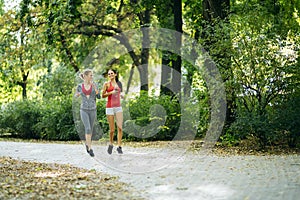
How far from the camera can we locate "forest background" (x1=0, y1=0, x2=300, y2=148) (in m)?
12.6

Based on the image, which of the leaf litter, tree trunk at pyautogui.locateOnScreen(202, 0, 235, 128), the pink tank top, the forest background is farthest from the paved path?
tree trunk at pyautogui.locateOnScreen(202, 0, 235, 128)

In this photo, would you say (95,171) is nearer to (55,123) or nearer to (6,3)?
(55,123)

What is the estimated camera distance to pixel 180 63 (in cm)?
2019

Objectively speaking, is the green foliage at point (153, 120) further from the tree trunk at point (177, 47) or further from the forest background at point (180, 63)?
the tree trunk at point (177, 47)

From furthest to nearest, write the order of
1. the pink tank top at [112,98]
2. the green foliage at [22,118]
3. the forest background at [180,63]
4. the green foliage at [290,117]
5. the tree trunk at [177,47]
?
the green foliage at [22,118], the tree trunk at [177,47], the forest background at [180,63], the green foliage at [290,117], the pink tank top at [112,98]

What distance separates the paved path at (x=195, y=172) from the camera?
6875 mm

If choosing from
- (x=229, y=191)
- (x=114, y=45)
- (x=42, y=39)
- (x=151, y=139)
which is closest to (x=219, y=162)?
(x=229, y=191)

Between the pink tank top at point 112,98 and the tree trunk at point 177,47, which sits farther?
the tree trunk at point 177,47

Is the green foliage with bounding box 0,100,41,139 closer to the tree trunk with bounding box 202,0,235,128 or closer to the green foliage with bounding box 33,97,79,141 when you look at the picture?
the green foliage with bounding box 33,97,79,141

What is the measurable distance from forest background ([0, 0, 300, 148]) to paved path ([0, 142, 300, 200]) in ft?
6.53

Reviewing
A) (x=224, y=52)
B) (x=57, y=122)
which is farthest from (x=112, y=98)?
(x=57, y=122)

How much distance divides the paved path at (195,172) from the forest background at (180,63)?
6.53ft

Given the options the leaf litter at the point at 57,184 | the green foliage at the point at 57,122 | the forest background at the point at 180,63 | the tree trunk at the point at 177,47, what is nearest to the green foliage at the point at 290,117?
the forest background at the point at 180,63

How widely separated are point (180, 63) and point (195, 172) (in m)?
11.7
